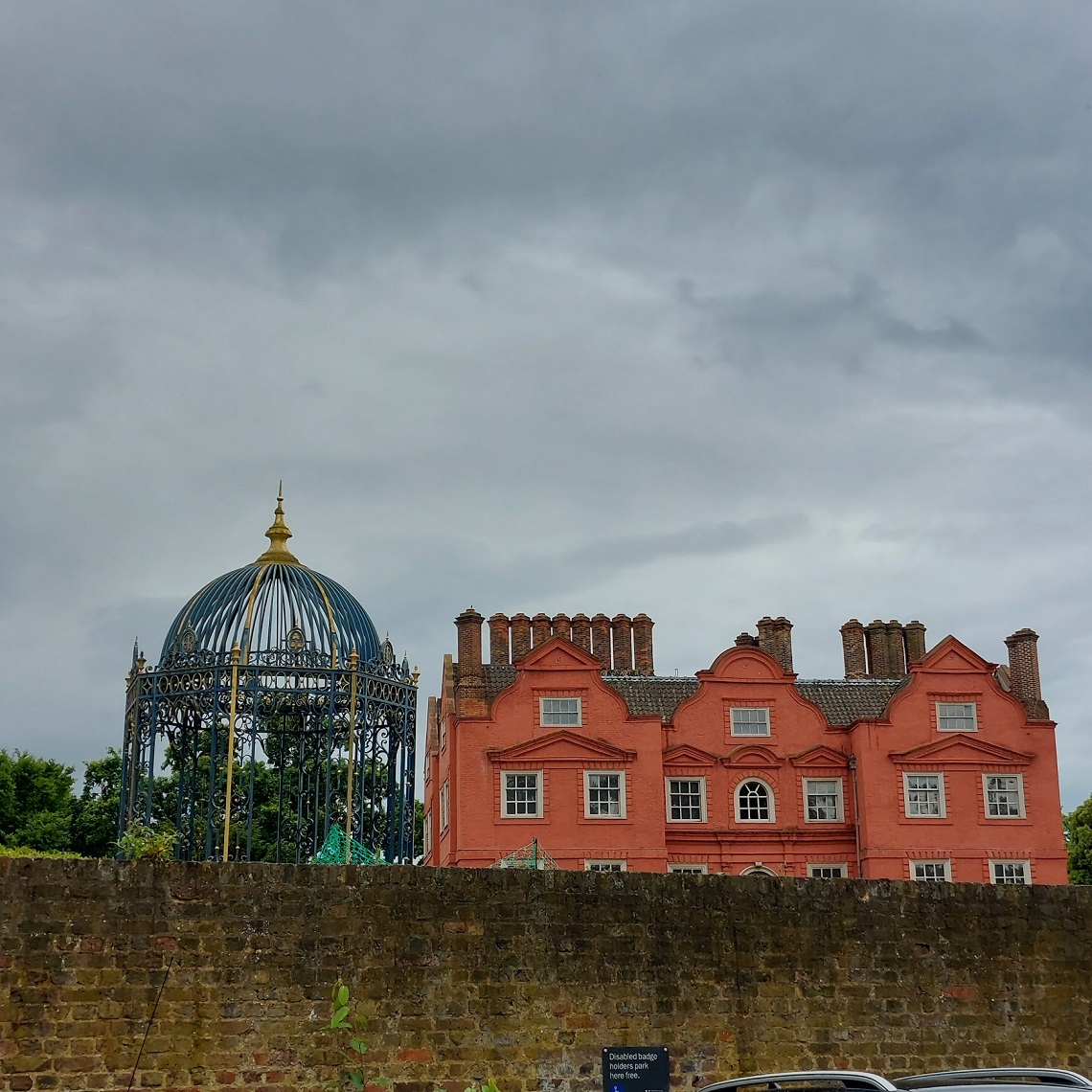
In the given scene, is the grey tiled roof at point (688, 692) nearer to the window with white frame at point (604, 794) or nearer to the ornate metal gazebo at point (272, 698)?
the window with white frame at point (604, 794)

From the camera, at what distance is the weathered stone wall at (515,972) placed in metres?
18.1

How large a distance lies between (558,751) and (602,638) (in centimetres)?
523

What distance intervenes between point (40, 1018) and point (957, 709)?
29.7 metres

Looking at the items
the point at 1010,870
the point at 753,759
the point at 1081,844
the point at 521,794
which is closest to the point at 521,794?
the point at 521,794

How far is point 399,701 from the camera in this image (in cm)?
2906

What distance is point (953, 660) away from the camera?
1645 inches

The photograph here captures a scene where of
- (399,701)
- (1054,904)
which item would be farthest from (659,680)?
(1054,904)

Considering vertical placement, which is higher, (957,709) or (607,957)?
(957,709)

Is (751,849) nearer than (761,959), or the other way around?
(761,959)

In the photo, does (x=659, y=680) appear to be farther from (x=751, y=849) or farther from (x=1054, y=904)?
(x=1054, y=904)

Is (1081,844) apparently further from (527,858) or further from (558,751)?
(527,858)

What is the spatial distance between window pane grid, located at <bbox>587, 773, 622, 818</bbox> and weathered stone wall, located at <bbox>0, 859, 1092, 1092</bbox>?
17.1m

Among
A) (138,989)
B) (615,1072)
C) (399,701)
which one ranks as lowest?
(615,1072)

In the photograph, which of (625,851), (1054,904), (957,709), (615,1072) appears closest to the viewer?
(615,1072)
